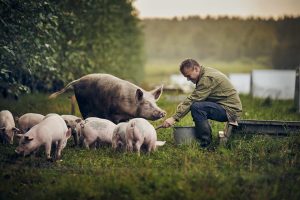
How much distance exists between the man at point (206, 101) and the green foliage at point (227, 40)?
4820 centimetres

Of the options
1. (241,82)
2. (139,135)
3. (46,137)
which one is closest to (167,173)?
(139,135)

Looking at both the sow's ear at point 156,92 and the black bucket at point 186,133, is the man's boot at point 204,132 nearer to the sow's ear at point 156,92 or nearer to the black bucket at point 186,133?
the black bucket at point 186,133

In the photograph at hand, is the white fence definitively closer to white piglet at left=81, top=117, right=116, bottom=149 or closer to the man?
the man

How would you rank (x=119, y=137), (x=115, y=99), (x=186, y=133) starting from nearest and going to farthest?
(x=119, y=137), (x=186, y=133), (x=115, y=99)

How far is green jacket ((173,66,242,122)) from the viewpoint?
10070 millimetres

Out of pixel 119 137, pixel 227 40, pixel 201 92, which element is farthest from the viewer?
pixel 227 40

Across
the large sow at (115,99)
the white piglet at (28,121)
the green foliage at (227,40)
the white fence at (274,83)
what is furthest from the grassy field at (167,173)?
the green foliage at (227,40)

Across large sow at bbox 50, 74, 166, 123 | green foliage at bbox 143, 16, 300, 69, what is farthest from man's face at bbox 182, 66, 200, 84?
green foliage at bbox 143, 16, 300, 69

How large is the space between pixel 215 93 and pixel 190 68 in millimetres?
643

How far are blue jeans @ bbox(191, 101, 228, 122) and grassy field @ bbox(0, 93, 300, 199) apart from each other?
47 cm

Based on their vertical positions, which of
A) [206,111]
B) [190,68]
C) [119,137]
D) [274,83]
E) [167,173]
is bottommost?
[167,173]

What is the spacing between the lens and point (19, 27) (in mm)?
12672

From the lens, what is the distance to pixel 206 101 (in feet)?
33.6

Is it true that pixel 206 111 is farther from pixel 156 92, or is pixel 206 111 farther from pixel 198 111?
pixel 156 92
